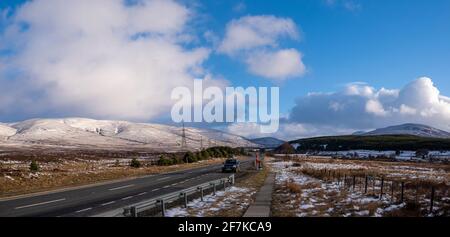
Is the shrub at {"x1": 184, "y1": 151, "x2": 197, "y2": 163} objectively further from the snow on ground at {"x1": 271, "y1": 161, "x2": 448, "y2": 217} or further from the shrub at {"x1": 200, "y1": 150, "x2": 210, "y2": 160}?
the snow on ground at {"x1": 271, "y1": 161, "x2": 448, "y2": 217}

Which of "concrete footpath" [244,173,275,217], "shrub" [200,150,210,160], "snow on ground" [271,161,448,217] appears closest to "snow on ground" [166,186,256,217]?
"concrete footpath" [244,173,275,217]

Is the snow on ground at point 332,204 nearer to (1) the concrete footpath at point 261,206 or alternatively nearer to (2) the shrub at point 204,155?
(1) the concrete footpath at point 261,206

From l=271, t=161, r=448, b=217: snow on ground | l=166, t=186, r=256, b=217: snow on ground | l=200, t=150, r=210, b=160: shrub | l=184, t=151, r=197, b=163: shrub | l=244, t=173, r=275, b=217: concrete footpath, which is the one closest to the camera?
l=244, t=173, r=275, b=217: concrete footpath

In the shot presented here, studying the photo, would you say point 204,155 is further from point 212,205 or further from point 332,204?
point 332,204

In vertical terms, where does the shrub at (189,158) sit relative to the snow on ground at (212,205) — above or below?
below

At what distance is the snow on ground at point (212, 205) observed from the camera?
16419 mm

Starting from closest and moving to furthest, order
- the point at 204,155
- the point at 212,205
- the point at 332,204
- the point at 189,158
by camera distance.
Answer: the point at 332,204
the point at 212,205
the point at 189,158
the point at 204,155

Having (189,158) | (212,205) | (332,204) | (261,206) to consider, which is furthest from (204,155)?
(261,206)

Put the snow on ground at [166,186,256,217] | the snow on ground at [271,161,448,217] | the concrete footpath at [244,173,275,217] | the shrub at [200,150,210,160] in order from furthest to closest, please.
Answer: the shrub at [200,150,210,160] < the snow on ground at [166,186,256,217] < the snow on ground at [271,161,448,217] < the concrete footpath at [244,173,275,217]

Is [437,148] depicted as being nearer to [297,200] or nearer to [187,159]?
[187,159]

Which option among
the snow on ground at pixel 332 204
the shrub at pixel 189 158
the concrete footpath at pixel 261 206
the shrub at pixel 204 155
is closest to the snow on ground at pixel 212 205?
the concrete footpath at pixel 261 206

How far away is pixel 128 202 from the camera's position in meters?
20.1

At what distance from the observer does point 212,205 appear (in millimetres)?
18953

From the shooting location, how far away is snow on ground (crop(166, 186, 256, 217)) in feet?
53.9
